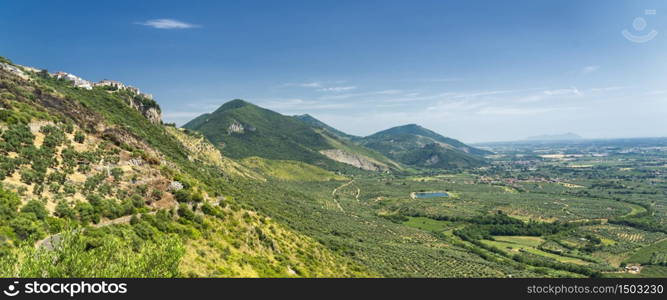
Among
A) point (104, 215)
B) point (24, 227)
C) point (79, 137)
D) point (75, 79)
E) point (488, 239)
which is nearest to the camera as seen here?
point (24, 227)

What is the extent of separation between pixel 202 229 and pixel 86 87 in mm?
99069

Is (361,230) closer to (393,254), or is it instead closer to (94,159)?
(393,254)

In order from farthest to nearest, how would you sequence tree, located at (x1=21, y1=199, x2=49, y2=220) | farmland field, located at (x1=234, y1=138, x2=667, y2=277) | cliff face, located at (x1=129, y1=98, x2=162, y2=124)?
cliff face, located at (x1=129, y1=98, x2=162, y2=124)
farmland field, located at (x1=234, y1=138, x2=667, y2=277)
tree, located at (x1=21, y1=199, x2=49, y2=220)

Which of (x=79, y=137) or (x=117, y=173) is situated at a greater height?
(x=79, y=137)

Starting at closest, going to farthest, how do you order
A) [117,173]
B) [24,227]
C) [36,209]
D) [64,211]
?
[24,227]
[36,209]
[64,211]
[117,173]

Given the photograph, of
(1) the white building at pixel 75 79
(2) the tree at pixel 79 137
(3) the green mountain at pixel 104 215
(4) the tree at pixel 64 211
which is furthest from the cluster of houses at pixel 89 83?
(4) the tree at pixel 64 211

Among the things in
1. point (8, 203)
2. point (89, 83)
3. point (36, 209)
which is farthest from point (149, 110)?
point (8, 203)

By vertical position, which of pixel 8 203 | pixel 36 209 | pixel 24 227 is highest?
pixel 8 203

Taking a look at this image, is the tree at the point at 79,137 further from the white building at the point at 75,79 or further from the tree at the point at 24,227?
the white building at the point at 75,79

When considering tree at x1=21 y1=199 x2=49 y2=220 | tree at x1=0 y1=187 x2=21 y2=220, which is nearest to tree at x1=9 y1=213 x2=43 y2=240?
tree at x1=0 y1=187 x2=21 y2=220

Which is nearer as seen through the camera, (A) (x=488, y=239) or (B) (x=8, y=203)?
(B) (x=8, y=203)

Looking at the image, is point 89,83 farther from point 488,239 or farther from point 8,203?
point 488,239

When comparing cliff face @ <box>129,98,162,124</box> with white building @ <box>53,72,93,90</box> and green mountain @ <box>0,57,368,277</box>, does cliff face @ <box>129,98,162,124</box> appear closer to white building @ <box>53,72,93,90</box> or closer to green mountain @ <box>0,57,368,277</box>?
white building @ <box>53,72,93,90</box>

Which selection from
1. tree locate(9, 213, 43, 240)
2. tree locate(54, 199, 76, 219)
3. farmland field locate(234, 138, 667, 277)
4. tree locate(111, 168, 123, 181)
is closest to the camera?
tree locate(9, 213, 43, 240)
